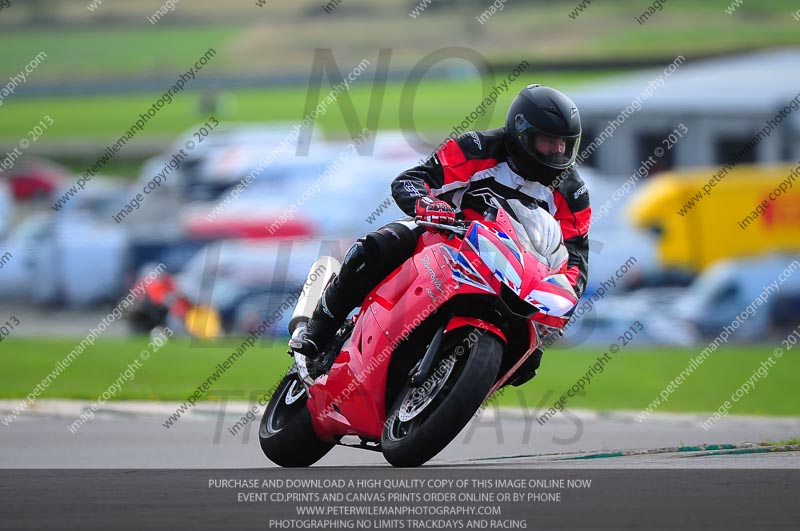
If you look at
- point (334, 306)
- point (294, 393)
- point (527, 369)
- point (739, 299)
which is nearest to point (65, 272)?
point (739, 299)

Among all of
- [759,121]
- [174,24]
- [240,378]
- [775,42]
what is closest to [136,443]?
[240,378]

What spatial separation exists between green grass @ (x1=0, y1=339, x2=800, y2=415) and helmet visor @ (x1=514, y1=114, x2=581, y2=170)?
614 cm

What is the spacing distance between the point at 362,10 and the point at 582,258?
52.0 metres

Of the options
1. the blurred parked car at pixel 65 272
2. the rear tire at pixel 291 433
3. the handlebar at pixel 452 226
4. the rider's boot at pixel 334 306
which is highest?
the handlebar at pixel 452 226

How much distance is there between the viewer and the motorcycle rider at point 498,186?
23.3 feet

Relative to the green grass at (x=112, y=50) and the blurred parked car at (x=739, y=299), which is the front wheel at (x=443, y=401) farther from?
the green grass at (x=112, y=50)

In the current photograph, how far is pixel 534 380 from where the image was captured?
16500 millimetres

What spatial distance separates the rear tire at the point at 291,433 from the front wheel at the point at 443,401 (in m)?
0.93

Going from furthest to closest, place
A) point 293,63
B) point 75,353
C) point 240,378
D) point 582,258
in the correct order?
point 293,63 < point 75,353 < point 240,378 < point 582,258

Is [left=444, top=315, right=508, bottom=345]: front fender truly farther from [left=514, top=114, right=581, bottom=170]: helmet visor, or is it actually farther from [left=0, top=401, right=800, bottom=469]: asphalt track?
[left=514, top=114, right=581, bottom=170]: helmet visor

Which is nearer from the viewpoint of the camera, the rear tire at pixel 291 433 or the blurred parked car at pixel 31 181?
the rear tire at pixel 291 433

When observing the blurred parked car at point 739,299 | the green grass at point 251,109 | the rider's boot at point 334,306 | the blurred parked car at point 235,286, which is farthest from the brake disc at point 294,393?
the green grass at point 251,109

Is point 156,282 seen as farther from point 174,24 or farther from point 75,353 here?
point 174,24

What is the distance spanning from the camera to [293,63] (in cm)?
5578
